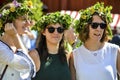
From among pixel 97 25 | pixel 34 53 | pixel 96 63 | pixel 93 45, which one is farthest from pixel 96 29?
pixel 34 53

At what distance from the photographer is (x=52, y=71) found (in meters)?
4.86

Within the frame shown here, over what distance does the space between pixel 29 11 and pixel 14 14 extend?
0.22 metres

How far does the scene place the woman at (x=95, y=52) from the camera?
16.2 feet

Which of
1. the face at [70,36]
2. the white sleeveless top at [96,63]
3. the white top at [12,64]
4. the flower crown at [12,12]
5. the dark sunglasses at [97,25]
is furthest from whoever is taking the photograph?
the face at [70,36]

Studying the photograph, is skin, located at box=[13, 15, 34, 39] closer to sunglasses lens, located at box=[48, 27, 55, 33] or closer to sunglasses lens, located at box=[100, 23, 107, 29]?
sunglasses lens, located at box=[48, 27, 55, 33]

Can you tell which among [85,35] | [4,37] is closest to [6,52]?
[4,37]

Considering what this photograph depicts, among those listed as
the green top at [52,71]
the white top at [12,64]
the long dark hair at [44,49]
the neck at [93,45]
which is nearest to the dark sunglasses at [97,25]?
the neck at [93,45]

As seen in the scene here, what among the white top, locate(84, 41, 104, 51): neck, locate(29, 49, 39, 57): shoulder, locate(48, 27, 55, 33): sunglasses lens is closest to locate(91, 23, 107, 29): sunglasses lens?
locate(84, 41, 104, 51): neck

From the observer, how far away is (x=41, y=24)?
509 cm

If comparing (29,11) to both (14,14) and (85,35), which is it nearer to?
(14,14)

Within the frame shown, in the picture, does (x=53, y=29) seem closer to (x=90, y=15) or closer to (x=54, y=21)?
(x=54, y=21)

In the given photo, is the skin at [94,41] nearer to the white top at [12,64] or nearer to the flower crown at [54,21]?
the flower crown at [54,21]

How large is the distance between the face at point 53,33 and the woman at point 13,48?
284 millimetres

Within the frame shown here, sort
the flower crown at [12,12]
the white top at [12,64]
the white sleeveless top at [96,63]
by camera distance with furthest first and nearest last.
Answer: the white sleeveless top at [96,63] < the flower crown at [12,12] < the white top at [12,64]
